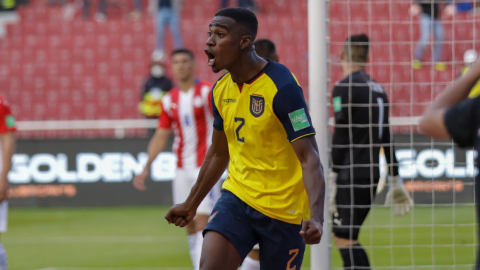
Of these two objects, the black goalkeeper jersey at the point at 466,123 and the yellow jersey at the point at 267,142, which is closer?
the black goalkeeper jersey at the point at 466,123

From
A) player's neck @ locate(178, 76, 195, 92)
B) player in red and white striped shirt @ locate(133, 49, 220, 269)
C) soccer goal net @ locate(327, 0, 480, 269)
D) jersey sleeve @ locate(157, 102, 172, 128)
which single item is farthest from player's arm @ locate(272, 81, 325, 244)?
jersey sleeve @ locate(157, 102, 172, 128)

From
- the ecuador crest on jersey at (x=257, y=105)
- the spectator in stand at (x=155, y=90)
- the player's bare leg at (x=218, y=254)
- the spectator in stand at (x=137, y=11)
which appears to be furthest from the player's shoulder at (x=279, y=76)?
the spectator in stand at (x=137, y=11)

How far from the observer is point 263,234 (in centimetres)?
385

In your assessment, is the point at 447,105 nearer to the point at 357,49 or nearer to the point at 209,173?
the point at 209,173

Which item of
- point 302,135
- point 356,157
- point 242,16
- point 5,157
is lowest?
point 356,157

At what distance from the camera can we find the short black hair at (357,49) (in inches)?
236

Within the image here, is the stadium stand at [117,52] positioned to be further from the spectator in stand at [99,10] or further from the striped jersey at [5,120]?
the striped jersey at [5,120]

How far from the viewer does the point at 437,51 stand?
15617mm

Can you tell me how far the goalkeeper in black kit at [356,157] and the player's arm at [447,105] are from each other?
Answer: 3.41m

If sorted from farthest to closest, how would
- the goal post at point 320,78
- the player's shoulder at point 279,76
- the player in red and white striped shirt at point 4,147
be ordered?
the player in red and white striped shirt at point 4,147 → the goal post at point 320,78 → the player's shoulder at point 279,76

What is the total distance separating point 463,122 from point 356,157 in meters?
3.68

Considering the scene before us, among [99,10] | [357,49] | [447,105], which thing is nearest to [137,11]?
[99,10]

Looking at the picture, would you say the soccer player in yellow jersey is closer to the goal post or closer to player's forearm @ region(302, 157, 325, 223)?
player's forearm @ region(302, 157, 325, 223)

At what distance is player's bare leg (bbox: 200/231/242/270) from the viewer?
3.70m
